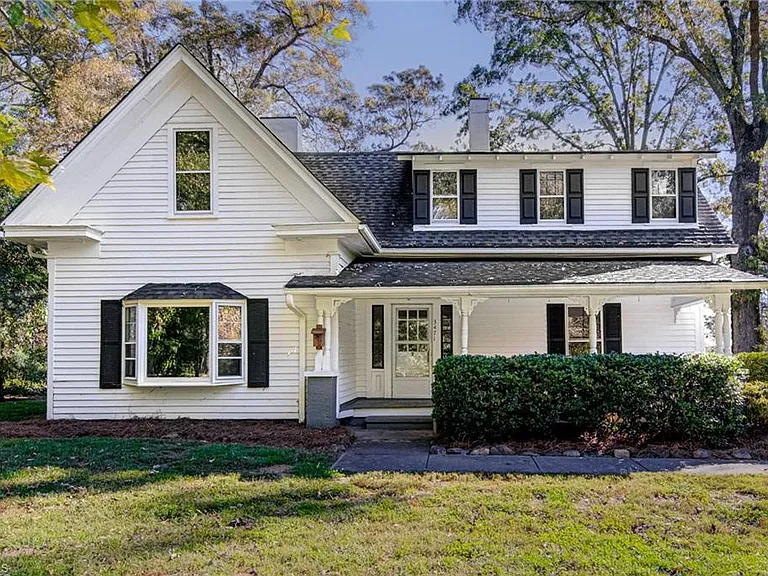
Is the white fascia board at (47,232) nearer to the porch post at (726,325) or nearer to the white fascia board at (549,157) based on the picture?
the white fascia board at (549,157)

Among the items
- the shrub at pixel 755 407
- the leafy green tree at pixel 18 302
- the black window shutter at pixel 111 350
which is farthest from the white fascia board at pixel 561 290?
the leafy green tree at pixel 18 302

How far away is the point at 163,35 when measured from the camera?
2206 centimetres

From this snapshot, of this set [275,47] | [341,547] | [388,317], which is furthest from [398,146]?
[341,547]

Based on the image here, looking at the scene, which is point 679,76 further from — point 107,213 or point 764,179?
point 107,213

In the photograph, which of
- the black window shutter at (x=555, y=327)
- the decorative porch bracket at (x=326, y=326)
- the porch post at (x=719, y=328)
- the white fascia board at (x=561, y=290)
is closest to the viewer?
the white fascia board at (x=561, y=290)

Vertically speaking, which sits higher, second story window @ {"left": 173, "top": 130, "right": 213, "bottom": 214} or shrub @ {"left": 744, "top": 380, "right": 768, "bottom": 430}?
second story window @ {"left": 173, "top": 130, "right": 213, "bottom": 214}

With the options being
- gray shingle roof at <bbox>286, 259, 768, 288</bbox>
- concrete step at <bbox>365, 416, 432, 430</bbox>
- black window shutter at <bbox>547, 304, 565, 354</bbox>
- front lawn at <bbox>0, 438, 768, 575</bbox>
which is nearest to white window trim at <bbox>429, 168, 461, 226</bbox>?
gray shingle roof at <bbox>286, 259, 768, 288</bbox>

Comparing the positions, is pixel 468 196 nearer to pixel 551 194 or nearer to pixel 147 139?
pixel 551 194

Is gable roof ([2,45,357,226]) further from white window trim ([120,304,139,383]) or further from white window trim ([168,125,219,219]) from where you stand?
white window trim ([120,304,139,383])

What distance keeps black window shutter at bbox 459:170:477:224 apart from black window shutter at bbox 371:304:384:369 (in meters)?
2.59

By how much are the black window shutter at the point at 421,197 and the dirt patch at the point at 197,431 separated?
5.11 m

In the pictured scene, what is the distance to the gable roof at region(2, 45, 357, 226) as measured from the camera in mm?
10594

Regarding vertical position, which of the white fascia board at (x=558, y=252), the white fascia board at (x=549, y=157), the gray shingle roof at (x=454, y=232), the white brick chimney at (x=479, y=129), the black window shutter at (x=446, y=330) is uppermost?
the white brick chimney at (x=479, y=129)

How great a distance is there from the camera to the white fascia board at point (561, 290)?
391 inches
